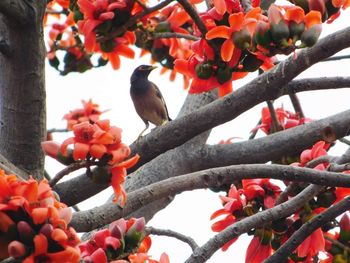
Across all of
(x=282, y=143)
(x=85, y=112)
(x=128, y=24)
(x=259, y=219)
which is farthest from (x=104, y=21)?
(x=85, y=112)

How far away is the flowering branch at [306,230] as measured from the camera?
270 cm

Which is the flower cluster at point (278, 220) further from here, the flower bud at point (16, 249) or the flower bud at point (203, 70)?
the flower bud at point (16, 249)

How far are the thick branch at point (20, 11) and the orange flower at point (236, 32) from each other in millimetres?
555

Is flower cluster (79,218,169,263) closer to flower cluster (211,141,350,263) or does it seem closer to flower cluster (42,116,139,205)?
flower cluster (42,116,139,205)

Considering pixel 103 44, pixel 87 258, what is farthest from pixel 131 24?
pixel 87 258

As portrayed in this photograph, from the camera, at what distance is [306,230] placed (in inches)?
106

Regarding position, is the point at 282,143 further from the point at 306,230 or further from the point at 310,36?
the point at 310,36

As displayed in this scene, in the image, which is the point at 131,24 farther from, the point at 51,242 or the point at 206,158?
the point at 51,242

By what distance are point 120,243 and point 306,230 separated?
2.00 ft

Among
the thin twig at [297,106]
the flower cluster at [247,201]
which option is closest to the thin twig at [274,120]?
the thin twig at [297,106]

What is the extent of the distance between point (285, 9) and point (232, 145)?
0.98 meters

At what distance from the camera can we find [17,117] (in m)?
2.73

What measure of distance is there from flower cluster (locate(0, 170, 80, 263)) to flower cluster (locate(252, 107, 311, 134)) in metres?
2.05

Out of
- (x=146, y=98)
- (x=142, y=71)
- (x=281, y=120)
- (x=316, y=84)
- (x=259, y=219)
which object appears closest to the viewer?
(x=259, y=219)
